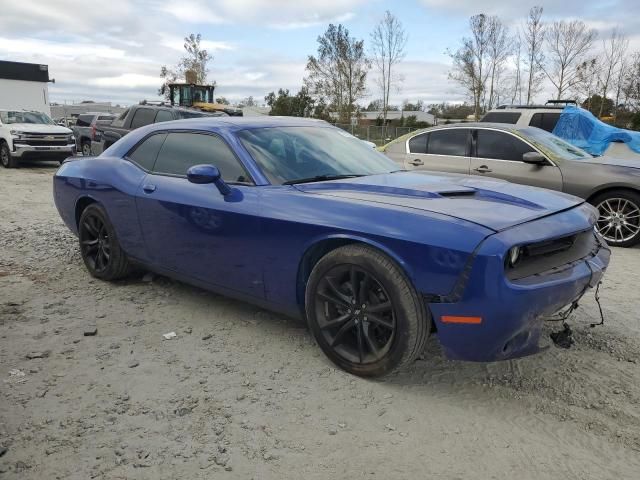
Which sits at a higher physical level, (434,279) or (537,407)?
(434,279)

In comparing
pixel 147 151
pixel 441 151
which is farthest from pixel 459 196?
pixel 441 151

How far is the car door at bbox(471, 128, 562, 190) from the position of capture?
6989 mm

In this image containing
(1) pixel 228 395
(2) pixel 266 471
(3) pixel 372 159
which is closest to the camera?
(2) pixel 266 471

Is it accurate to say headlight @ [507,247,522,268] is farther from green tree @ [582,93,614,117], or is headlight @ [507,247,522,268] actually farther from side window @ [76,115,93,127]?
green tree @ [582,93,614,117]

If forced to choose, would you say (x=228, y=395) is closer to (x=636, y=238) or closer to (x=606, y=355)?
(x=606, y=355)

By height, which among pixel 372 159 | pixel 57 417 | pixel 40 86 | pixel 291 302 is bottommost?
pixel 57 417

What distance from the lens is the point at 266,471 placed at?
240 cm

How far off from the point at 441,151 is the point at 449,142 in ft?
0.57

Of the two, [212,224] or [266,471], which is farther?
[212,224]

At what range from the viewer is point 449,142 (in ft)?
26.2

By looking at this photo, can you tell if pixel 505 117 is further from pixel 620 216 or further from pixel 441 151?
pixel 620 216

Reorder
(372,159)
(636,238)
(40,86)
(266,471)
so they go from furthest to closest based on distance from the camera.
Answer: (40,86) < (636,238) < (372,159) < (266,471)

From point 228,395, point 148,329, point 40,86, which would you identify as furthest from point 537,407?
point 40,86

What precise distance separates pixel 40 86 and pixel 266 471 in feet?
159
